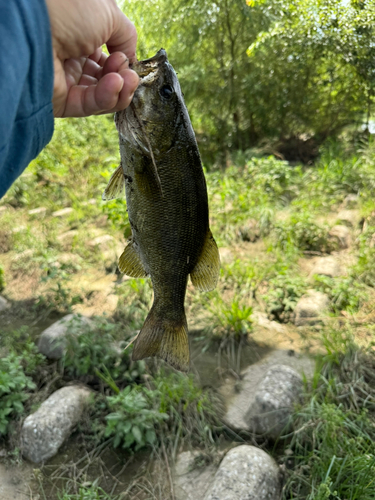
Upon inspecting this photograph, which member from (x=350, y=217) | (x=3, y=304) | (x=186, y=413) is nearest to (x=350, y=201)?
(x=350, y=217)

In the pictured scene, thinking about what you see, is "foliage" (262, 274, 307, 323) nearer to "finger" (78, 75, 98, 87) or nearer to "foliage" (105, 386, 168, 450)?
"foliage" (105, 386, 168, 450)

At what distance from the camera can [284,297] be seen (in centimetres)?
419

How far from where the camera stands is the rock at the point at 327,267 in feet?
14.6

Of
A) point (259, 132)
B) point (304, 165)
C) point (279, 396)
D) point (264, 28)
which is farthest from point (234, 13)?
point (279, 396)

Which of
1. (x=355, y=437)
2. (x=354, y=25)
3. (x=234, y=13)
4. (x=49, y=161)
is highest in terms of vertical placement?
(x=234, y=13)

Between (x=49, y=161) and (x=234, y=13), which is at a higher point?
(x=234, y=13)

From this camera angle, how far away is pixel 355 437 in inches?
100

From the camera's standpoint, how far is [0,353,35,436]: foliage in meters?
2.89

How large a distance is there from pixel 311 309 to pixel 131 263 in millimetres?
2700

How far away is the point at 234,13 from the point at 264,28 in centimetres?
74

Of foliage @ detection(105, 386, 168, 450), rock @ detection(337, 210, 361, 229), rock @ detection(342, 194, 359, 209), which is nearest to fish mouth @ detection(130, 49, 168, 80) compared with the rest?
foliage @ detection(105, 386, 168, 450)

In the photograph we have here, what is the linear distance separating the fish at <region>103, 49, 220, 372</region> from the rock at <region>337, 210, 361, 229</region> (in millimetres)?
4314

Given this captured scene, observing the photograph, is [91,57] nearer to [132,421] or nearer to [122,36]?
[122,36]

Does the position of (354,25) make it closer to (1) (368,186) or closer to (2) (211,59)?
(1) (368,186)
